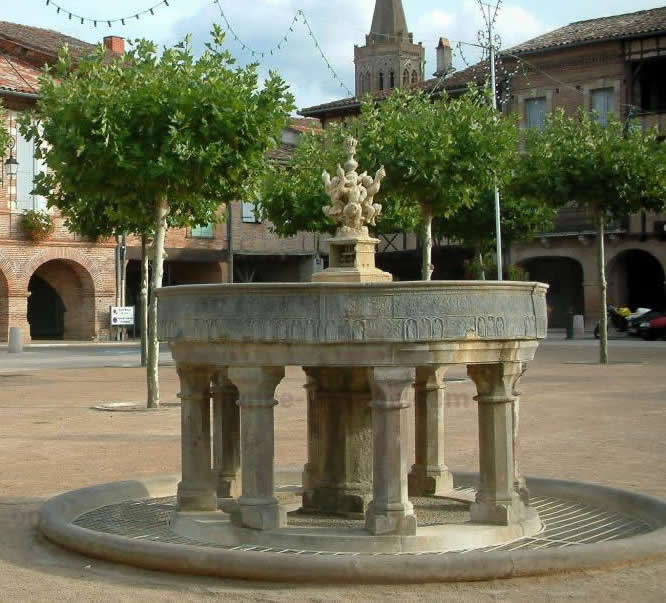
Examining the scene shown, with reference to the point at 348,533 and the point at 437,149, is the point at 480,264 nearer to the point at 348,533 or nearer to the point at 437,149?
the point at 437,149

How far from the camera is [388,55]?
95.9 meters

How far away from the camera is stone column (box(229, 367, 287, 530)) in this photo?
794 centimetres

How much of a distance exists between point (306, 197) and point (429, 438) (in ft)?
68.8

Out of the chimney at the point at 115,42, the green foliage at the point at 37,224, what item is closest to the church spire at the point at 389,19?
the chimney at the point at 115,42

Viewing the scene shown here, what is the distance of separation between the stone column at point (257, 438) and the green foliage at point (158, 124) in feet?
32.9

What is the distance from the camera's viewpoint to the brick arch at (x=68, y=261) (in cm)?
4384

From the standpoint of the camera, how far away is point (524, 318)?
8.17 m

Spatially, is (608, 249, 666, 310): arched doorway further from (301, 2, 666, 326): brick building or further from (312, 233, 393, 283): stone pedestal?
(312, 233, 393, 283): stone pedestal

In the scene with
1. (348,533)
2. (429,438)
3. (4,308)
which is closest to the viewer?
(348,533)

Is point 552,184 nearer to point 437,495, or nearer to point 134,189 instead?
point 134,189

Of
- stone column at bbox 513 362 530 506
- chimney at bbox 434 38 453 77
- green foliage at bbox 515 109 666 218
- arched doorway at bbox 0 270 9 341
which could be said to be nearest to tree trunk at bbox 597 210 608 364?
green foliage at bbox 515 109 666 218

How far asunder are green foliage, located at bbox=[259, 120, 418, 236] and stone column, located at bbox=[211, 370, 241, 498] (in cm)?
1971

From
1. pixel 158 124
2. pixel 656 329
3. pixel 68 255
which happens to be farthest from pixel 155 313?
pixel 656 329

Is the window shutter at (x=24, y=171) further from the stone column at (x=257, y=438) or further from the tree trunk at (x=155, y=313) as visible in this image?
the stone column at (x=257, y=438)
